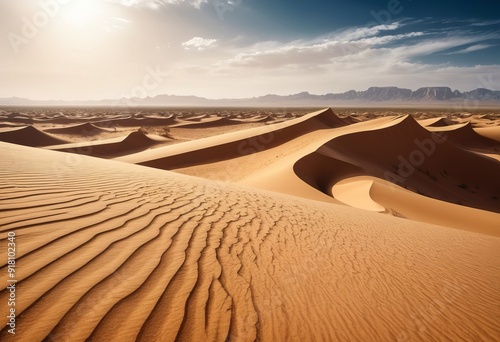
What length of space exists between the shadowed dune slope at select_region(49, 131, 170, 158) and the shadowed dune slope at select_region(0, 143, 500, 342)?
18.8 m

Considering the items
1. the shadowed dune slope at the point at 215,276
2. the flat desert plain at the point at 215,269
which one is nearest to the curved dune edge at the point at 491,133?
the flat desert plain at the point at 215,269

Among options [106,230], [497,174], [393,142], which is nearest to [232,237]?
[106,230]

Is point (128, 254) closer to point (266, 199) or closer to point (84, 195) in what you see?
point (84, 195)

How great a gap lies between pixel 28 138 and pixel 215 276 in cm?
3031

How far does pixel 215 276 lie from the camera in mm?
2523

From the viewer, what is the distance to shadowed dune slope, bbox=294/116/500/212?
42.6 feet

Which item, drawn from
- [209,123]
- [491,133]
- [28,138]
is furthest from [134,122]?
[491,133]

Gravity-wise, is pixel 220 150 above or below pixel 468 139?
above

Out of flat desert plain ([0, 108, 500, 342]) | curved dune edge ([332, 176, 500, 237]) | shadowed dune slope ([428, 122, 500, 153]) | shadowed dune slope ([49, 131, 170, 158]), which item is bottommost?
shadowed dune slope ([428, 122, 500, 153])

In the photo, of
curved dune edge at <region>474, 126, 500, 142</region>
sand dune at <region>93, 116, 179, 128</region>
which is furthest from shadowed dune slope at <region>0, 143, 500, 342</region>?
sand dune at <region>93, 116, 179, 128</region>

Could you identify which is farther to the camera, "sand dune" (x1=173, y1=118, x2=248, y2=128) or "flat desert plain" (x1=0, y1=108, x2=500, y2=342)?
"sand dune" (x1=173, y1=118, x2=248, y2=128)

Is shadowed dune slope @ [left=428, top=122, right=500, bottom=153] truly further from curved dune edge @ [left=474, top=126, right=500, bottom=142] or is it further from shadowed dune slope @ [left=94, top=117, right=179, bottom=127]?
shadowed dune slope @ [left=94, top=117, right=179, bottom=127]

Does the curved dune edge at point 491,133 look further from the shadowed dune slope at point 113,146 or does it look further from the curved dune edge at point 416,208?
the shadowed dune slope at point 113,146

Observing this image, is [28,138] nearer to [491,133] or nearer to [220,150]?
[220,150]
